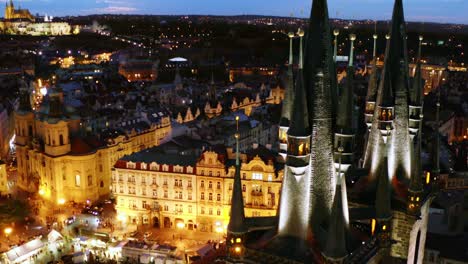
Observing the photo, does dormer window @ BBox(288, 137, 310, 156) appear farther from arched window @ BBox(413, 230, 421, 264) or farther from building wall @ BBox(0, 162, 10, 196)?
building wall @ BBox(0, 162, 10, 196)

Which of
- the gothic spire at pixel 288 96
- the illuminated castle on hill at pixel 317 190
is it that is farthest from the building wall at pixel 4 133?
the illuminated castle on hill at pixel 317 190

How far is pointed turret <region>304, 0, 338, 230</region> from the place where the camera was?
23625 millimetres

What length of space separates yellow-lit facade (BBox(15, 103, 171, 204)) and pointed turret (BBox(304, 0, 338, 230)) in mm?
56300

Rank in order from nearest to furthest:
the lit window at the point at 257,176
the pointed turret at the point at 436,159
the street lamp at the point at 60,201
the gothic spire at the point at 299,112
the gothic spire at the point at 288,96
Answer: the gothic spire at the point at 299,112 → the gothic spire at the point at 288,96 → the pointed turret at the point at 436,159 → the lit window at the point at 257,176 → the street lamp at the point at 60,201

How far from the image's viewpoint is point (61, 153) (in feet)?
244

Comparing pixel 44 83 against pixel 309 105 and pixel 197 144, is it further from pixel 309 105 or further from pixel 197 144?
pixel 309 105

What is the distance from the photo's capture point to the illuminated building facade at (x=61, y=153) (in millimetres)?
74250

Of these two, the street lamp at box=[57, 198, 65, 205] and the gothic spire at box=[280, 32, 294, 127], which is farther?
the street lamp at box=[57, 198, 65, 205]

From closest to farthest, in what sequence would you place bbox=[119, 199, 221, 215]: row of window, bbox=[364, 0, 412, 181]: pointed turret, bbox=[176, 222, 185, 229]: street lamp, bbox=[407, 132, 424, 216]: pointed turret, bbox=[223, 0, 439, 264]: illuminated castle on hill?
bbox=[223, 0, 439, 264]: illuminated castle on hill, bbox=[407, 132, 424, 216]: pointed turret, bbox=[364, 0, 412, 181]: pointed turret, bbox=[119, 199, 221, 215]: row of window, bbox=[176, 222, 185, 229]: street lamp

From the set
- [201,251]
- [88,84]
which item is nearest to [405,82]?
[201,251]

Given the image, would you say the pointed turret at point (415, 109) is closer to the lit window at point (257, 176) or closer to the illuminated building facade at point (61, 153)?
the lit window at point (257, 176)

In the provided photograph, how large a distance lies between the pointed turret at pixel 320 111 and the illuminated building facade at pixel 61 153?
185 ft

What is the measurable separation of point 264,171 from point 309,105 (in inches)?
1476

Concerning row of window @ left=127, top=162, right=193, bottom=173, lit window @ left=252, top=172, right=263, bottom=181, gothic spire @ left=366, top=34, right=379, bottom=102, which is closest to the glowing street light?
row of window @ left=127, top=162, right=193, bottom=173
